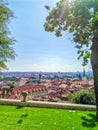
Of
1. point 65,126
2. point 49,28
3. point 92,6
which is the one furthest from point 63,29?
point 65,126

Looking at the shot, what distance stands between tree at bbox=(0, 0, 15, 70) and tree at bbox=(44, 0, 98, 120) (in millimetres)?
6522

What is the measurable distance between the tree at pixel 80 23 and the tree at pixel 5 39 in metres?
6.52

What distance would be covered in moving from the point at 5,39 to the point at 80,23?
9.17m

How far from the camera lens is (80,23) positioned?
1062 cm

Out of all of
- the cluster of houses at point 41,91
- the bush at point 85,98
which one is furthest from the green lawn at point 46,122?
the cluster of houses at point 41,91

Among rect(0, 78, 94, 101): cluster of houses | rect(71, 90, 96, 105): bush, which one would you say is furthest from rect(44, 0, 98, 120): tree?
rect(0, 78, 94, 101): cluster of houses

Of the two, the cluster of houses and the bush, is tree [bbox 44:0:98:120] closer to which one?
the bush

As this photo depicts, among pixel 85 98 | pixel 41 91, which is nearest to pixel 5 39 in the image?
pixel 85 98

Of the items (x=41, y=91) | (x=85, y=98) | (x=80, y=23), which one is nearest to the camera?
(x=80, y=23)

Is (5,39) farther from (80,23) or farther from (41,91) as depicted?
(41,91)

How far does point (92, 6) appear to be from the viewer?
1045 centimetres

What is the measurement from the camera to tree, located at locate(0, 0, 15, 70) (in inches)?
719

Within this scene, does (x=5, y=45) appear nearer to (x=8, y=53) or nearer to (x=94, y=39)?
(x=8, y=53)

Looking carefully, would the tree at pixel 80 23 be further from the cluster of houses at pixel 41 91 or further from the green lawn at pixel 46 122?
the cluster of houses at pixel 41 91
